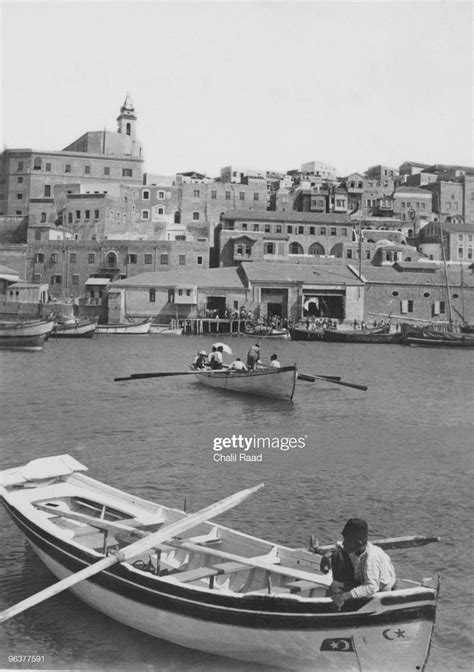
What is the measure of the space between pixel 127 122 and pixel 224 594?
275 ft

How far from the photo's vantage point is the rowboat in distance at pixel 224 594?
6.72m

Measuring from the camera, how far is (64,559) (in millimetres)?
8352

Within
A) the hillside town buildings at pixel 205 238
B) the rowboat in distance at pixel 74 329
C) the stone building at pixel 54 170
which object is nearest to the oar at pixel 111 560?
the rowboat in distance at pixel 74 329

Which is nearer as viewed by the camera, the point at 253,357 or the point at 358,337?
the point at 253,357

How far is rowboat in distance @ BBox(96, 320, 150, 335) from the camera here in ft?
194

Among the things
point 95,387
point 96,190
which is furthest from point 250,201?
point 95,387

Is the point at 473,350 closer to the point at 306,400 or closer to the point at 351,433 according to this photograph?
the point at 306,400

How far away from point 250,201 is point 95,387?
5841cm

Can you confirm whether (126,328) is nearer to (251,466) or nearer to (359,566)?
(251,466)

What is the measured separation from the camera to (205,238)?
73312 mm

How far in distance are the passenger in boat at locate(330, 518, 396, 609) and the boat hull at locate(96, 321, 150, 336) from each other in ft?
174

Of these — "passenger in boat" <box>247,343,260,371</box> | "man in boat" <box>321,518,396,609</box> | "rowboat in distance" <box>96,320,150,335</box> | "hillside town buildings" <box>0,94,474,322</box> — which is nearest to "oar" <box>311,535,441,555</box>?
"man in boat" <box>321,518,396,609</box>

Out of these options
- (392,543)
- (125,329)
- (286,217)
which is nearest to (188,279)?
(125,329)

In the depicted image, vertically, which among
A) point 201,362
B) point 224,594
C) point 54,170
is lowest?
point 224,594
